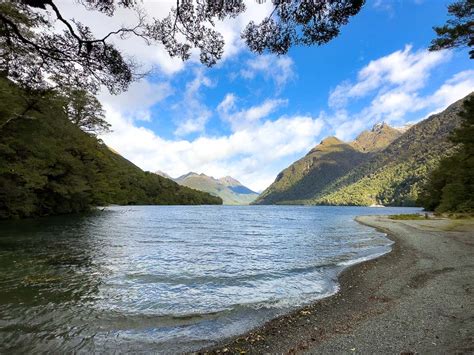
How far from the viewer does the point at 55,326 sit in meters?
9.12

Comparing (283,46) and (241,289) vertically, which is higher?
(283,46)

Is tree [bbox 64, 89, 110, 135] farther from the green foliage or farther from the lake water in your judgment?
the green foliage

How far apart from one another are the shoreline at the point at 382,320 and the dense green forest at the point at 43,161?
1252cm

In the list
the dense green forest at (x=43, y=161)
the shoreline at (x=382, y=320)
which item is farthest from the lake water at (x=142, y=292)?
the dense green forest at (x=43, y=161)

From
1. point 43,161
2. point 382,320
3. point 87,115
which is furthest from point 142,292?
point 87,115

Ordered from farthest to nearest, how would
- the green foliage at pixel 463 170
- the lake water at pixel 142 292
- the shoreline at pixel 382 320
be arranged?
the green foliage at pixel 463 170 → the lake water at pixel 142 292 → the shoreline at pixel 382 320

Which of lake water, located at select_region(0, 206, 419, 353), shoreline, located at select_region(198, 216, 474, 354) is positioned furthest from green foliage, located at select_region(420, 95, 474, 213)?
shoreline, located at select_region(198, 216, 474, 354)

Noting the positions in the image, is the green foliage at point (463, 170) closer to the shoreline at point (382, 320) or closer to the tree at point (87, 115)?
the shoreline at point (382, 320)

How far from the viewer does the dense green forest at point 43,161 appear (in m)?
29.1

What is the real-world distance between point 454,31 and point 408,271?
17.7m

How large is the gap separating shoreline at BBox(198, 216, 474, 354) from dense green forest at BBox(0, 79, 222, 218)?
12.5 m

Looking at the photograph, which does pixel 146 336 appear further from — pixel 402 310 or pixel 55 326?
pixel 402 310

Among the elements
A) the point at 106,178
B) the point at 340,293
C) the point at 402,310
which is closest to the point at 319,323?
the point at 402,310

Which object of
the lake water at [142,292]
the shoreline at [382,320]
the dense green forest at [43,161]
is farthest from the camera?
→ the dense green forest at [43,161]
